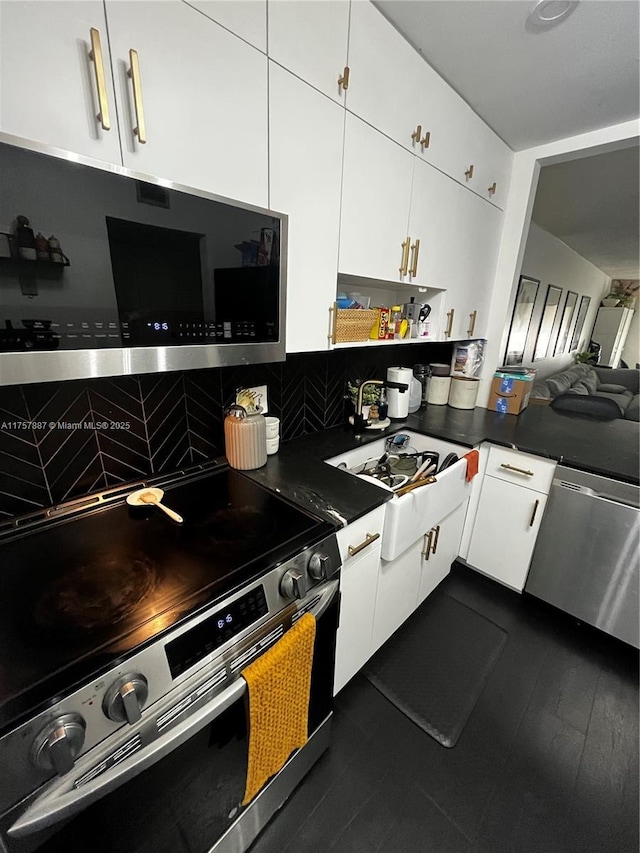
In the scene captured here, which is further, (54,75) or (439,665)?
(439,665)

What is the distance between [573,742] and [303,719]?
3.55ft

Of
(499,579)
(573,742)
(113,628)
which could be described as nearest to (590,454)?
(499,579)

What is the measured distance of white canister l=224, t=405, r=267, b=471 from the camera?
1175 millimetres

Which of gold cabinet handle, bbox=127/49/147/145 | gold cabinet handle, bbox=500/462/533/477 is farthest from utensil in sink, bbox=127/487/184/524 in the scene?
gold cabinet handle, bbox=500/462/533/477

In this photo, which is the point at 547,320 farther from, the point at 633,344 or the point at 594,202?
the point at 633,344

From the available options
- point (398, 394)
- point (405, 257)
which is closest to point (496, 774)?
point (398, 394)

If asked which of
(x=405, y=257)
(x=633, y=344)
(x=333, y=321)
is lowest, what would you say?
(x=633, y=344)

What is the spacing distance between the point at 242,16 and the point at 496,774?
7.38 ft

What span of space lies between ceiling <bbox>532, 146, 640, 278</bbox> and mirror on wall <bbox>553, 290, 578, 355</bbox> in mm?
615

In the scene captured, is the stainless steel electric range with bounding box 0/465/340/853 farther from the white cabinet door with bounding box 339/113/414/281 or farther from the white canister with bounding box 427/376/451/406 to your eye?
the white canister with bounding box 427/376/451/406

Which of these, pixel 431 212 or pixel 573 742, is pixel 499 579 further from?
pixel 431 212

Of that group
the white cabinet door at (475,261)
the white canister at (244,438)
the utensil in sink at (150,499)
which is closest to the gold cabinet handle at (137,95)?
the white canister at (244,438)

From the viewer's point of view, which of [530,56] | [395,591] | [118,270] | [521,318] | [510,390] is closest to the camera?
[118,270]

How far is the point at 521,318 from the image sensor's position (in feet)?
11.3
